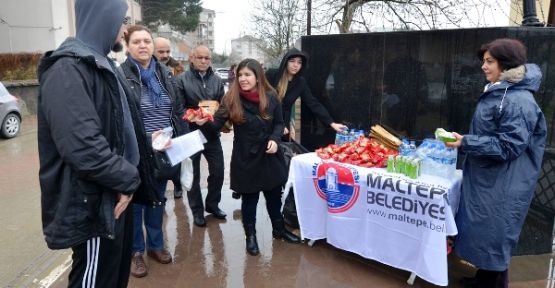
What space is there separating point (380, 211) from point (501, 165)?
945mm

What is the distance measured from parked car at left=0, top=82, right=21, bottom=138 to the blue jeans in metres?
7.89

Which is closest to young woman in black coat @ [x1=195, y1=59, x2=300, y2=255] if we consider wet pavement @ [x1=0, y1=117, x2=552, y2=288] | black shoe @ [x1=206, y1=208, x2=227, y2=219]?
wet pavement @ [x1=0, y1=117, x2=552, y2=288]

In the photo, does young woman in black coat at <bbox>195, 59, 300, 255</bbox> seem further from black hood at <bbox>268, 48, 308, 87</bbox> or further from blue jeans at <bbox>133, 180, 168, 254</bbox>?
black hood at <bbox>268, 48, 308, 87</bbox>

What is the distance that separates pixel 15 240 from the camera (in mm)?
4133

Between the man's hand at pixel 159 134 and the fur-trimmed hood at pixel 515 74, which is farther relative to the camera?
the man's hand at pixel 159 134

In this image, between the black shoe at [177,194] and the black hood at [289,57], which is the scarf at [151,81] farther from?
the black shoe at [177,194]

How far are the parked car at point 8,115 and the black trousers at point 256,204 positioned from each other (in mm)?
8281

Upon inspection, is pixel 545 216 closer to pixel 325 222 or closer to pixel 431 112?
pixel 431 112

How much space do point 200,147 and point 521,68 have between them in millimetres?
2261

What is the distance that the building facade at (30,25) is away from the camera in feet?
62.3

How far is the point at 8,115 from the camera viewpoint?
9.66 m

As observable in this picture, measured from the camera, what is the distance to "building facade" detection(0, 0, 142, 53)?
18984 millimetres

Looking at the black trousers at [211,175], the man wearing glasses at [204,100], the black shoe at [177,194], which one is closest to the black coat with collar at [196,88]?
the man wearing glasses at [204,100]

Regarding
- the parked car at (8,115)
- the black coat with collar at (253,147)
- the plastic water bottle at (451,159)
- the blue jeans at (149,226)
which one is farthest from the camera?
the parked car at (8,115)
